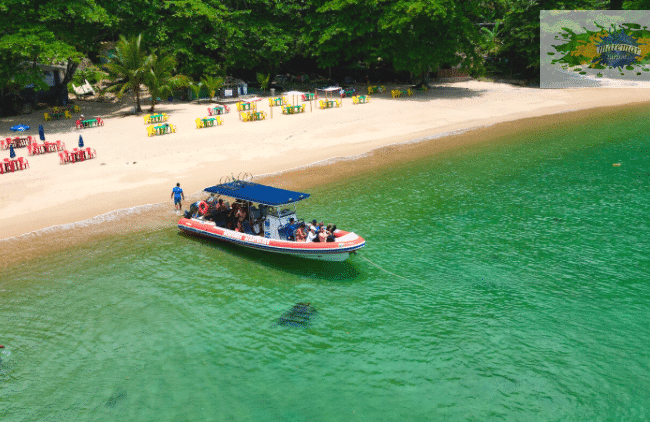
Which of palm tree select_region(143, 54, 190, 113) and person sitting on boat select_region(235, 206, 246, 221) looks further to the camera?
palm tree select_region(143, 54, 190, 113)

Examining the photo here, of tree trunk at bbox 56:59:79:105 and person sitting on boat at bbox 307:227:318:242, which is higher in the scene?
tree trunk at bbox 56:59:79:105

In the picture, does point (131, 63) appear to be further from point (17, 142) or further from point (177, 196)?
point (177, 196)

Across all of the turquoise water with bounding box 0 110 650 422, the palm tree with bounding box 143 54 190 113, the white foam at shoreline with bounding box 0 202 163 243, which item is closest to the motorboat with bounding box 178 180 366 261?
the turquoise water with bounding box 0 110 650 422

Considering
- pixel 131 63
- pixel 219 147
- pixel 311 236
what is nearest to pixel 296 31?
pixel 131 63

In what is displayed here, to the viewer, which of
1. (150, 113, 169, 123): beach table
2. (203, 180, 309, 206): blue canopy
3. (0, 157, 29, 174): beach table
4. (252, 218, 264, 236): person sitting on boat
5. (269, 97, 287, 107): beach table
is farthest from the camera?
(269, 97, 287, 107): beach table

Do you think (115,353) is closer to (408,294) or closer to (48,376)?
(48,376)

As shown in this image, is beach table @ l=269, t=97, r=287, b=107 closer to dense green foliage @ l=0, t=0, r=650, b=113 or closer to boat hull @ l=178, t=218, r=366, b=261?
dense green foliage @ l=0, t=0, r=650, b=113

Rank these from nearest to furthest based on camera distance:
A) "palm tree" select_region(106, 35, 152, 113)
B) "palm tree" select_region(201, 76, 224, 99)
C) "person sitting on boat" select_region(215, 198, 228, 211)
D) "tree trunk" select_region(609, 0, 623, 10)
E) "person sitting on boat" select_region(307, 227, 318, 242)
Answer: "person sitting on boat" select_region(307, 227, 318, 242)
"person sitting on boat" select_region(215, 198, 228, 211)
"palm tree" select_region(106, 35, 152, 113)
"palm tree" select_region(201, 76, 224, 99)
"tree trunk" select_region(609, 0, 623, 10)
